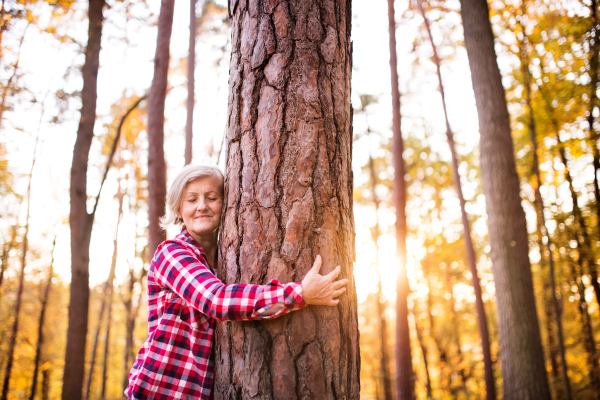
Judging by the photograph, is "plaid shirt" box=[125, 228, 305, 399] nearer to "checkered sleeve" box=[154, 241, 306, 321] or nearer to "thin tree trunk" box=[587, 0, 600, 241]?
"checkered sleeve" box=[154, 241, 306, 321]

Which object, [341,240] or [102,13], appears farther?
[102,13]

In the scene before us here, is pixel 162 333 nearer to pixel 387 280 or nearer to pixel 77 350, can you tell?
pixel 77 350

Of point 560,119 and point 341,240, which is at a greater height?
point 560,119

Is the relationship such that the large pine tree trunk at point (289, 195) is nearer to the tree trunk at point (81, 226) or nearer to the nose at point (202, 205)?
the nose at point (202, 205)

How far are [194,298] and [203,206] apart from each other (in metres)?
0.58

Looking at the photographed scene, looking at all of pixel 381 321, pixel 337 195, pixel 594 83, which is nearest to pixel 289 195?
pixel 337 195

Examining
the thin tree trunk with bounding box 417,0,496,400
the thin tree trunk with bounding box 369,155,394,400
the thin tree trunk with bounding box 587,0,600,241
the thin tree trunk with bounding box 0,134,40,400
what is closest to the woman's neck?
the thin tree trunk with bounding box 417,0,496,400

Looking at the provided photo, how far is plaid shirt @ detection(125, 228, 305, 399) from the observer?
152 cm

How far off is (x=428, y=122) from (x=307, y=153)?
603 inches

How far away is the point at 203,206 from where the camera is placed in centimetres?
188

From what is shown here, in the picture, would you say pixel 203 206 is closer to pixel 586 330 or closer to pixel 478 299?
pixel 478 299

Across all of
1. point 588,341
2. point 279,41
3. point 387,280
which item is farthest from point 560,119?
point 279,41

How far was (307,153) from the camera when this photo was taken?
1.50 m

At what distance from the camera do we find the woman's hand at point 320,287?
133cm
